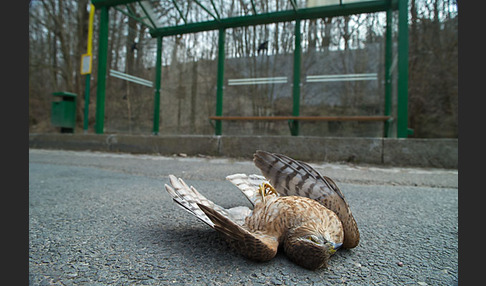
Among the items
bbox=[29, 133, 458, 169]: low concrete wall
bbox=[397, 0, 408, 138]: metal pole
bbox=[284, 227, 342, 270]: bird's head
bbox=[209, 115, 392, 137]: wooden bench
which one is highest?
bbox=[397, 0, 408, 138]: metal pole

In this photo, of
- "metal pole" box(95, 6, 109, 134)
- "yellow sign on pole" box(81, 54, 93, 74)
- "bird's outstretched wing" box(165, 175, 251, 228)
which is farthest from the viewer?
"yellow sign on pole" box(81, 54, 93, 74)

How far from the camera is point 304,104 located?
534 cm

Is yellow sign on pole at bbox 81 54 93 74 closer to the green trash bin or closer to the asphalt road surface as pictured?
the green trash bin

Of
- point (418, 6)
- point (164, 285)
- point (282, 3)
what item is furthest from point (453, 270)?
point (418, 6)

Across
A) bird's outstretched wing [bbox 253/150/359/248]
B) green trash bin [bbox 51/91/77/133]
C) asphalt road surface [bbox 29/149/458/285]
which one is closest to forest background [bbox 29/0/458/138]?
green trash bin [bbox 51/91/77/133]

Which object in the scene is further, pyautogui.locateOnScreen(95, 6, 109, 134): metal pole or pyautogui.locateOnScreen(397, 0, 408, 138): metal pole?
pyautogui.locateOnScreen(95, 6, 109, 134): metal pole

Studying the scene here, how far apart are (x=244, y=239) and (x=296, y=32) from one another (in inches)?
205

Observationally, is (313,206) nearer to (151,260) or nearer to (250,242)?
(250,242)

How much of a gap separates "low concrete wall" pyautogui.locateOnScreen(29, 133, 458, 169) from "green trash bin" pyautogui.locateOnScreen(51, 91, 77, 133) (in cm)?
208

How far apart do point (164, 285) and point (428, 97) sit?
8.64m

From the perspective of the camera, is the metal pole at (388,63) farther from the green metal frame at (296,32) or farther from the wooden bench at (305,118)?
the wooden bench at (305,118)

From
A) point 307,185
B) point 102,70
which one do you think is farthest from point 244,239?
point 102,70

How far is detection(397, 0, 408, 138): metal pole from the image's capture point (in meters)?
4.19

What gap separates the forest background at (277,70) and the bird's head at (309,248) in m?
4.46
